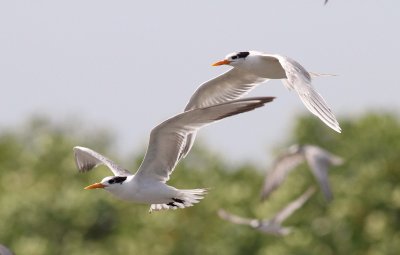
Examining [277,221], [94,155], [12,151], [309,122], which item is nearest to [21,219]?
[309,122]

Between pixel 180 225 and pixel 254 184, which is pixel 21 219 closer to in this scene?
pixel 180 225

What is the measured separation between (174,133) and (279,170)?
34.6 feet

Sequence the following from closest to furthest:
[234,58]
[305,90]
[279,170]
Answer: [305,90]
[234,58]
[279,170]

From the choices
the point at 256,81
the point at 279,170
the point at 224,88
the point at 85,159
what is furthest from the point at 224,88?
the point at 279,170

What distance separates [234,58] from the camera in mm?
15812

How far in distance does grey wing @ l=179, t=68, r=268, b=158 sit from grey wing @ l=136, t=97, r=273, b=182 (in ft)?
8.46

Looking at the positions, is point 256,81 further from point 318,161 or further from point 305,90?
point 318,161

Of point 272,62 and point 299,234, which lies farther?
point 299,234

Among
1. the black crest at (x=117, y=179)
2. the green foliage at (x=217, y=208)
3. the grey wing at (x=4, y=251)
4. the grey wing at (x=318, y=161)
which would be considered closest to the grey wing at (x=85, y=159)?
the grey wing at (x=4, y=251)

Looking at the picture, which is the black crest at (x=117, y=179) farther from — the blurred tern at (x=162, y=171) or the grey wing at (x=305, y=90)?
the grey wing at (x=305, y=90)

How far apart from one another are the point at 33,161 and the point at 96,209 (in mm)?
14962

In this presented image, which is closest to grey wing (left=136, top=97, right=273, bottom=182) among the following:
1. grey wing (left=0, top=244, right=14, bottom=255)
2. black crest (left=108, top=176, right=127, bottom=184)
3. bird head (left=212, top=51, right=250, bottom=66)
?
black crest (left=108, top=176, right=127, bottom=184)

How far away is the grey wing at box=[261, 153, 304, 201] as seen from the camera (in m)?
24.0

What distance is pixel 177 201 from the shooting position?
572 inches
